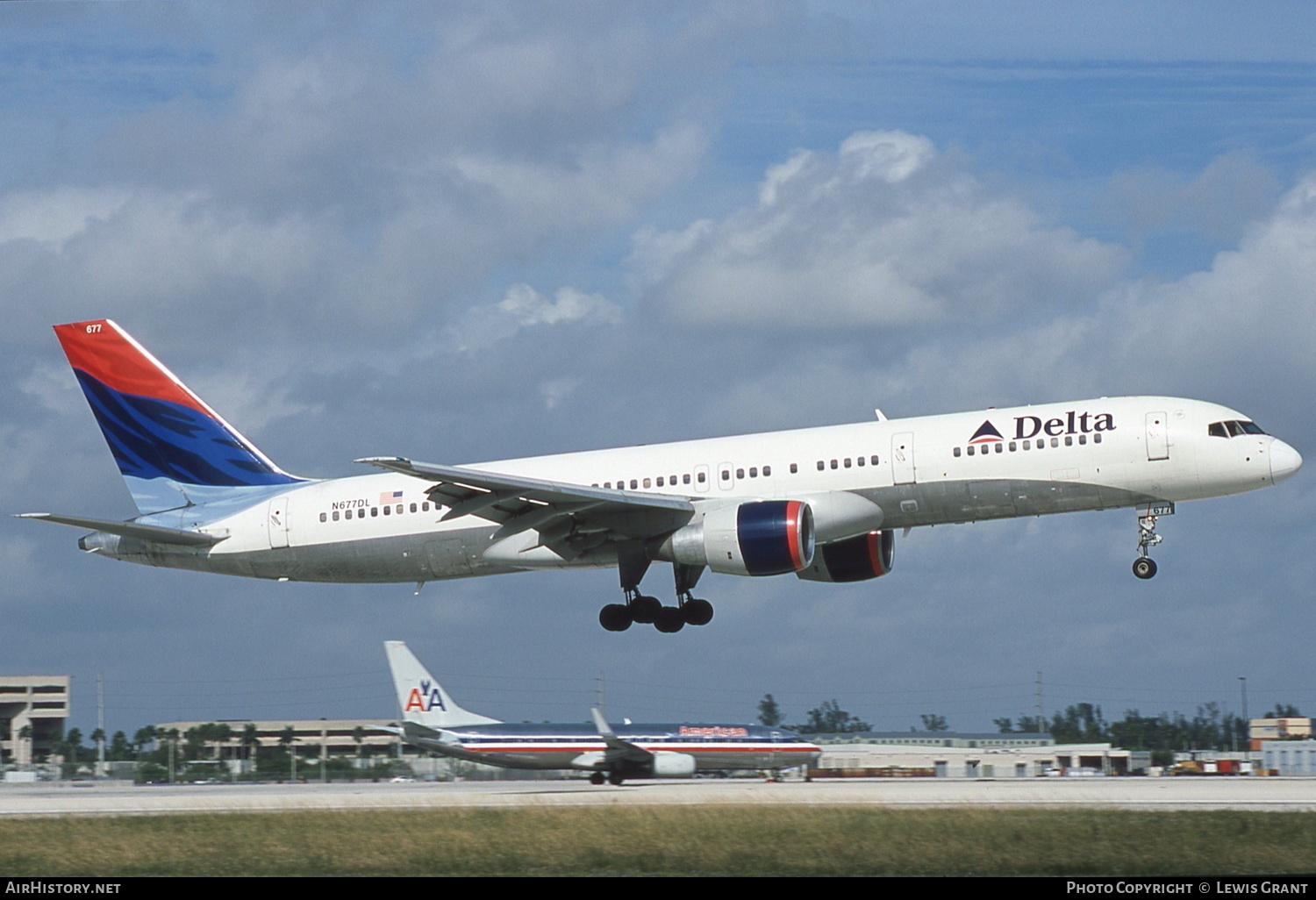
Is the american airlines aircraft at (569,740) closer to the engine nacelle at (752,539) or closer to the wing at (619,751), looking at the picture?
the wing at (619,751)

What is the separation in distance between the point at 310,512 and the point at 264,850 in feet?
47.2

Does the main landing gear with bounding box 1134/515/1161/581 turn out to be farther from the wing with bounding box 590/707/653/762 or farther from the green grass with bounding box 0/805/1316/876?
the wing with bounding box 590/707/653/762

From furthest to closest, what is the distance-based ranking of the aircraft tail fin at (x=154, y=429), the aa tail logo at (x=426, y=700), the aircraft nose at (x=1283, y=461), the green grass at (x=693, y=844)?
the aa tail logo at (x=426, y=700) < the aircraft tail fin at (x=154, y=429) < the aircraft nose at (x=1283, y=461) < the green grass at (x=693, y=844)

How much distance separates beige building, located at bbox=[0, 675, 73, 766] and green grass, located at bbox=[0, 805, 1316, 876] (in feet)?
333

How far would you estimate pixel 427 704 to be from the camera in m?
65.9

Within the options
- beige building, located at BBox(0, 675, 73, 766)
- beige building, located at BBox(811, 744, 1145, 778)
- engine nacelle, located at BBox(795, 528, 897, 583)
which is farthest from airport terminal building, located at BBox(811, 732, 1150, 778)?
beige building, located at BBox(0, 675, 73, 766)

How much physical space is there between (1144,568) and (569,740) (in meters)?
27.6

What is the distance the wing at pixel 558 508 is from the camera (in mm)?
38281

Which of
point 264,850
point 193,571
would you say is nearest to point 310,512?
point 193,571

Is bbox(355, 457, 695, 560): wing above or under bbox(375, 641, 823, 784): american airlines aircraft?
above

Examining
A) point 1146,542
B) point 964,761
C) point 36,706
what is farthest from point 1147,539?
point 36,706

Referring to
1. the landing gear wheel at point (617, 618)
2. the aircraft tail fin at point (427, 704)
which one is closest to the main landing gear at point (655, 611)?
the landing gear wheel at point (617, 618)

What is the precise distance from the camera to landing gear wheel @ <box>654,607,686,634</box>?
4291cm

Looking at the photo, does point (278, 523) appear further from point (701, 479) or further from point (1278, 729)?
point (1278, 729)
